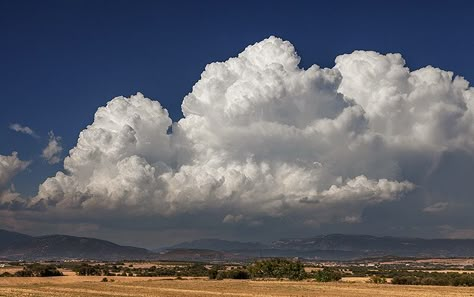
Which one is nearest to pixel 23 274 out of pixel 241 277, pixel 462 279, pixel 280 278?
pixel 241 277

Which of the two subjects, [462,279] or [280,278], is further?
[280,278]

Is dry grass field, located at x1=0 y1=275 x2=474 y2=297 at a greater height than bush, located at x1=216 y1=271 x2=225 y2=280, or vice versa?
bush, located at x1=216 y1=271 x2=225 y2=280

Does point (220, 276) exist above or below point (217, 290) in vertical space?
above

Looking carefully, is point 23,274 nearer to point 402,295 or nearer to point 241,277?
point 241,277

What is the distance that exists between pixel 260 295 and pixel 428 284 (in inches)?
3117

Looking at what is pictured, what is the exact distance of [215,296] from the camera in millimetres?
106438

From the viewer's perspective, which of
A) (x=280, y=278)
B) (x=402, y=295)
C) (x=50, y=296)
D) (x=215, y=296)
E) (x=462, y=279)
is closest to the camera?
(x=50, y=296)

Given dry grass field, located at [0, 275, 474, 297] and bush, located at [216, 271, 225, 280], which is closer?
dry grass field, located at [0, 275, 474, 297]

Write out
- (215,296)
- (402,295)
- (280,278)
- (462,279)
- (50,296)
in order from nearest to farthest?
1. (50,296)
2. (215,296)
3. (402,295)
4. (462,279)
5. (280,278)

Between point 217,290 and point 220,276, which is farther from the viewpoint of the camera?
point 220,276

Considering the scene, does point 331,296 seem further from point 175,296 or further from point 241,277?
point 241,277

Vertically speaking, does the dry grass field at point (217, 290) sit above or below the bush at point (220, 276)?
below

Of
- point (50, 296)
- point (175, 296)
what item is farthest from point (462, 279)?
point (50, 296)

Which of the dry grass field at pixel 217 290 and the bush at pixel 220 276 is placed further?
the bush at pixel 220 276
